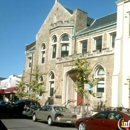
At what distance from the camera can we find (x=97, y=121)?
12.5 m

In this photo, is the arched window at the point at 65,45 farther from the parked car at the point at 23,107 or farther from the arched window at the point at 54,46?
the parked car at the point at 23,107

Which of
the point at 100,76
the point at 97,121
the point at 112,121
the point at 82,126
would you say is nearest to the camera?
the point at 112,121

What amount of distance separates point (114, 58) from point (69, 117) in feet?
26.4

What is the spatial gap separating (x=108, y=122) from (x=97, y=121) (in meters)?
0.82

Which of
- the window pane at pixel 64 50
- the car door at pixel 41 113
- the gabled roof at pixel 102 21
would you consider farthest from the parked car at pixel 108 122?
the window pane at pixel 64 50

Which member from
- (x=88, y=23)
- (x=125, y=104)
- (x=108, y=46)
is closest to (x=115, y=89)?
(x=125, y=104)

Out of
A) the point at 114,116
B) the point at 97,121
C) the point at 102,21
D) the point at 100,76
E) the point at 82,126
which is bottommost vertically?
the point at 82,126

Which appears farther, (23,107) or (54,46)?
(54,46)

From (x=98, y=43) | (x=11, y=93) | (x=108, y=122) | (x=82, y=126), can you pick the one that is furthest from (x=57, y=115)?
(x=11, y=93)

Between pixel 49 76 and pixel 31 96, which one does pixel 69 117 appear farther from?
pixel 49 76

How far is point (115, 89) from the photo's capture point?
20.9m

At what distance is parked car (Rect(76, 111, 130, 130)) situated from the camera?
1115 cm

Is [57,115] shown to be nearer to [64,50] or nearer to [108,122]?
[108,122]

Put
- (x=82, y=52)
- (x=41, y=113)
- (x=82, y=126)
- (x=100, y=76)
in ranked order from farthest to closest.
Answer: (x=82, y=52) → (x=100, y=76) → (x=41, y=113) → (x=82, y=126)
